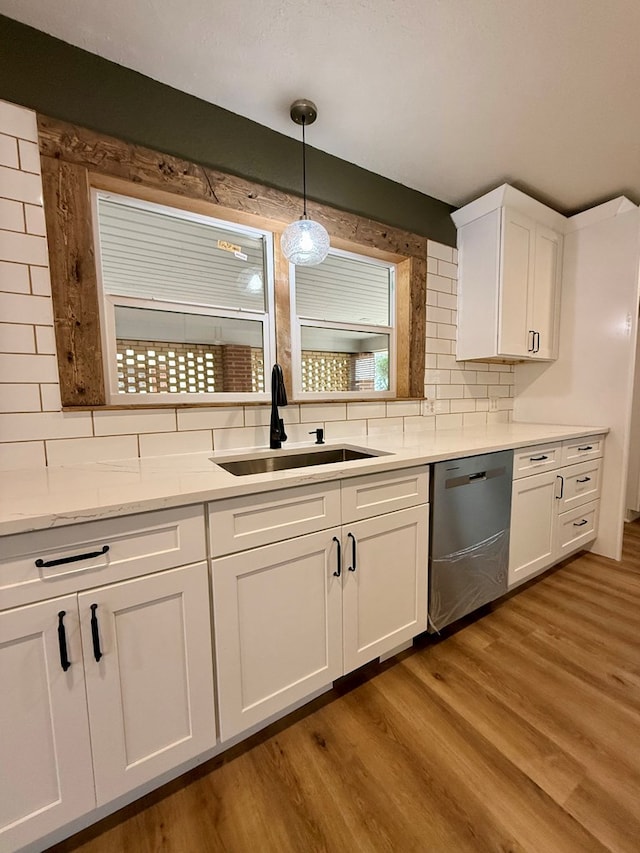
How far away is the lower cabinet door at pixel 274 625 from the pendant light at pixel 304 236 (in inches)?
48.0

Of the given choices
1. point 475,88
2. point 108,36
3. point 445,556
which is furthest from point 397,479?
point 108,36

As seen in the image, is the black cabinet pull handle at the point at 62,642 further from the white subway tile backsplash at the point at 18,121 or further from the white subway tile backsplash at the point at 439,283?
the white subway tile backsplash at the point at 439,283

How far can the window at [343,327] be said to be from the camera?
6.66 feet

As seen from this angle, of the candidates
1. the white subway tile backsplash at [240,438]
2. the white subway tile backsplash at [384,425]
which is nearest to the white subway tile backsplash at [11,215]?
the white subway tile backsplash at [240,438]

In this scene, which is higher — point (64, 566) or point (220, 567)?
point (64, 566)

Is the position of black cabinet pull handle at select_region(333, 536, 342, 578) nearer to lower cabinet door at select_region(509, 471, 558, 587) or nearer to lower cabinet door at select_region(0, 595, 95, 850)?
lower cabinet door at select_region(0, 595, 95, 850)

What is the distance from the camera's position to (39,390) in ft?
4.23

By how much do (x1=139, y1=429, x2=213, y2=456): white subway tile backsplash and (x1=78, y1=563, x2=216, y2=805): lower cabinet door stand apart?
0.69m

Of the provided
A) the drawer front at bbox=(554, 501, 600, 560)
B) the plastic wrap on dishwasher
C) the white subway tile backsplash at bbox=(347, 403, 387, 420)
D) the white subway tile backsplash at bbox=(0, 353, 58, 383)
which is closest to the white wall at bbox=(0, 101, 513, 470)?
the white subway tile backsplash at bbox=(0, 353, 58, 383)

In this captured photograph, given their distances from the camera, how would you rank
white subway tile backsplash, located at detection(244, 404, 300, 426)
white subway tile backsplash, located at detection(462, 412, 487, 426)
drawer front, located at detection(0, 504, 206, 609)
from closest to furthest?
drawer front, located at detection(0, 504, 206, 609)
white subway tile backsplash, located at detection(244, 404, 300, 426)
white subway tile backsplash, located at detection(462, 412, 487, 426)

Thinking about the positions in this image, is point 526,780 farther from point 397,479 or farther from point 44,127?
point 44,127

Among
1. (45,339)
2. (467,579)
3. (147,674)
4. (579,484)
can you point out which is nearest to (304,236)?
(45,339)

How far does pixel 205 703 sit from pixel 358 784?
55cm

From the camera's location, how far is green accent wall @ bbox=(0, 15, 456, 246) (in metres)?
1.22
